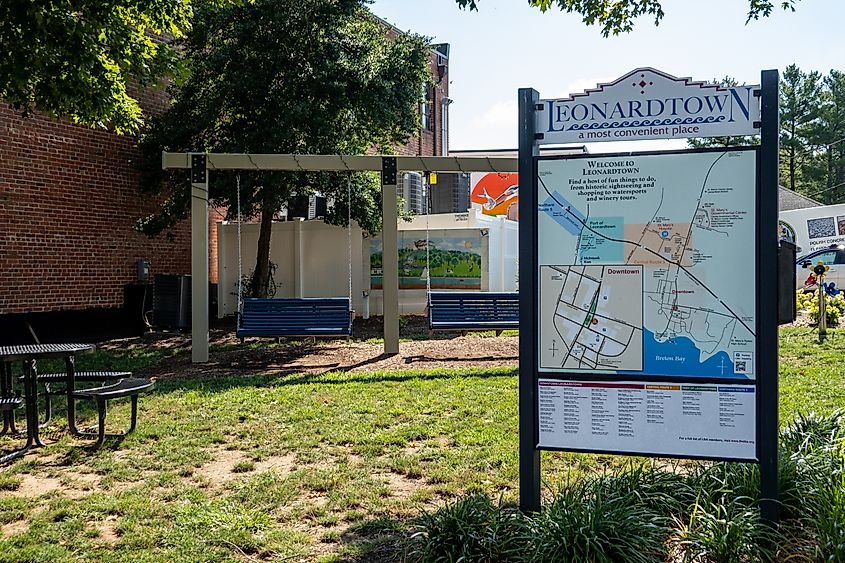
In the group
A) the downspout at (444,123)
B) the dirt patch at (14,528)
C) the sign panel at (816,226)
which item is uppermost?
the downspout at (444,123)

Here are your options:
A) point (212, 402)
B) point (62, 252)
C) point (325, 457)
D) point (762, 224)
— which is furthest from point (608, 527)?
point (62, 252)

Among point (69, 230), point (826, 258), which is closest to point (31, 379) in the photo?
point (69, 230)

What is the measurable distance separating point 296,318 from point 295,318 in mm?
18

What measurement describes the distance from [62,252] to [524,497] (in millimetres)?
13180

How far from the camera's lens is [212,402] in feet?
28.0

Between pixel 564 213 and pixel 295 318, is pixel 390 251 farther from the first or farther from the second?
pixel 564 213

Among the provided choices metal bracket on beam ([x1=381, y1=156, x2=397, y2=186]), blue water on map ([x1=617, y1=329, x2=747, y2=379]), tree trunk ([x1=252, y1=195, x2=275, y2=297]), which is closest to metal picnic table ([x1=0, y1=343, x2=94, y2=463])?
blue water on map ([x1=617, y1=329, x2=747, y2=379])

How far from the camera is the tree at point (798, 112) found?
54062 millimetres

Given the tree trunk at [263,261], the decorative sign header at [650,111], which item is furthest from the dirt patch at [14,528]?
the tree trunk at [263,261]

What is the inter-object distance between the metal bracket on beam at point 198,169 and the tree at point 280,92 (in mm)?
3170

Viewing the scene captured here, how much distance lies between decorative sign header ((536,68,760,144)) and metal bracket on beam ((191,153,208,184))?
8.38 meters

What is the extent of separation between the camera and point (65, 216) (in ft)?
50.4

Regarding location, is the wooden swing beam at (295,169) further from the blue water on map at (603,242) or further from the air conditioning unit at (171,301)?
the blue water on map at (603,242)

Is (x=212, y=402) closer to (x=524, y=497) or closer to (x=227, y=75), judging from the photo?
(x=524, y=497)
